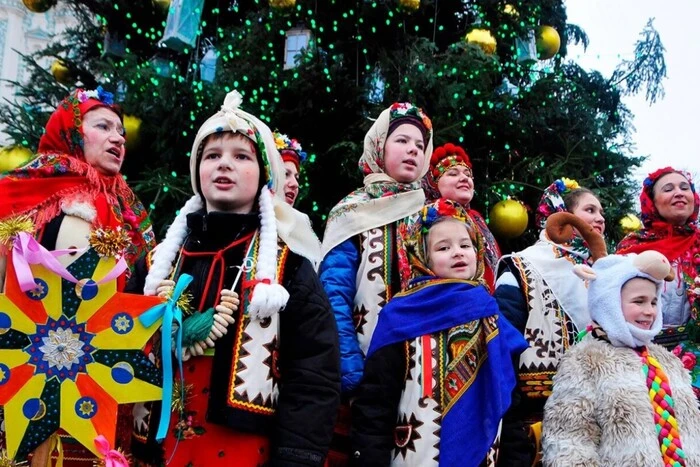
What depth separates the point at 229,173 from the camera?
6.74 feet

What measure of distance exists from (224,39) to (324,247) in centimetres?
372

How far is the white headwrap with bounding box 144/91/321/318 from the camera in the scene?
1971mm

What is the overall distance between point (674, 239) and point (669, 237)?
0.10 ft

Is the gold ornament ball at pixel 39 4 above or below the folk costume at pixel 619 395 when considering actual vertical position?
above

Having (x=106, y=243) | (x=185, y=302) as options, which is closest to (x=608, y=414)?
(x=185, y=302)

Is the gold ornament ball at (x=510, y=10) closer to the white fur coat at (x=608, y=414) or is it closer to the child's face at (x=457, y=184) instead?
the child's face at (x=457, y=184)

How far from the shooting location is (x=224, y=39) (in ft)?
19.5

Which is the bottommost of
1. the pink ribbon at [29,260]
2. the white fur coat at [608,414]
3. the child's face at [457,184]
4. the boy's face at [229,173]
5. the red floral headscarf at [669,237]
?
the white fur coat at [608,414]

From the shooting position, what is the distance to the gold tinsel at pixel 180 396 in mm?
1813

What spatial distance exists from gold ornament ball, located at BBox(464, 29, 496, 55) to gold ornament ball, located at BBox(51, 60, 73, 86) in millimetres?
3944

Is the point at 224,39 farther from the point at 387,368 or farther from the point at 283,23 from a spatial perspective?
the point at 387,368

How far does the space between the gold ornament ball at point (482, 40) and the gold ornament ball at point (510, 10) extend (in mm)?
692

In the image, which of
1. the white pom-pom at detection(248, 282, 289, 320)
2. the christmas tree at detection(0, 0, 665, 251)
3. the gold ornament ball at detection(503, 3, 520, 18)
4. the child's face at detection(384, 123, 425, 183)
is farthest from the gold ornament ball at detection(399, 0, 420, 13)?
the white pom-pom at detection(248, 282, 289, 320)

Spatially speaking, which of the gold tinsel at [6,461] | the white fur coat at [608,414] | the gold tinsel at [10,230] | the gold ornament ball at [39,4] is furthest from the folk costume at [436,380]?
the gold ornament ball at [39,4]
